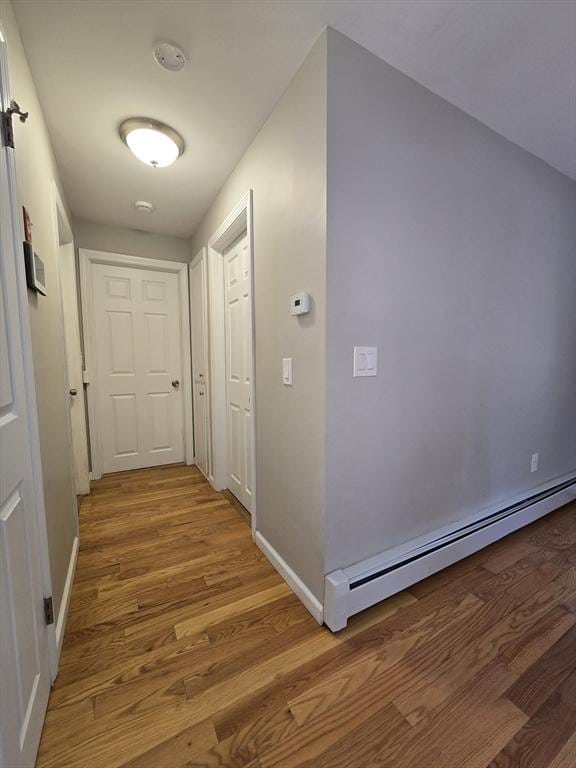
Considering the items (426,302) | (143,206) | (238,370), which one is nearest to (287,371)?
(426,302)

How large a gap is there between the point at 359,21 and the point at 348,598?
225 cm

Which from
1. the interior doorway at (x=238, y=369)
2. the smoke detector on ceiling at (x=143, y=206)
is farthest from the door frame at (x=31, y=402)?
the smoke detector on ceiling at (x=143, y=206)

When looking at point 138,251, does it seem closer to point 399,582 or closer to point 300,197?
point 300,197

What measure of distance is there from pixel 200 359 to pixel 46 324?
1.52m

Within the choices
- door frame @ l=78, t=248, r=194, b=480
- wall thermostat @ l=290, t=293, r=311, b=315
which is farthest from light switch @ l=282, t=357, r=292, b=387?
door frame @ l=78, t=248, r=194, b=480

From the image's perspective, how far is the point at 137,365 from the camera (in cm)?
303

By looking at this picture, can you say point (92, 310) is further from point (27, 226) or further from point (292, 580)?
point (292, 580)

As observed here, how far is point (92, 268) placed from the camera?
9.11ft

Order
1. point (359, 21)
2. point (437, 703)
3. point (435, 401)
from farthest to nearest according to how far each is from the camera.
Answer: point (435, 401) → point (359, 21) → point (437, 703)

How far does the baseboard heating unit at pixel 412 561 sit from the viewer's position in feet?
4.08

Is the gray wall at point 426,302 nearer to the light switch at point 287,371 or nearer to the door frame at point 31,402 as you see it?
the light switch at point 287,371

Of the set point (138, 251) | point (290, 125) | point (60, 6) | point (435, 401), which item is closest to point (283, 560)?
point (435, 401)

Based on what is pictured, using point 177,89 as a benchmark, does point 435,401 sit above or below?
below

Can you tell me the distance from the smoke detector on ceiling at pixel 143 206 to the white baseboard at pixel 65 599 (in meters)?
2.46
